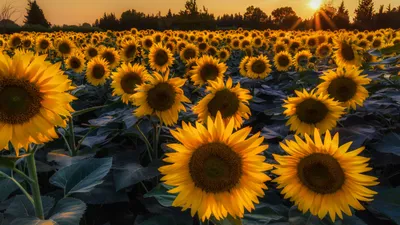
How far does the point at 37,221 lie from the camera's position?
1769mm

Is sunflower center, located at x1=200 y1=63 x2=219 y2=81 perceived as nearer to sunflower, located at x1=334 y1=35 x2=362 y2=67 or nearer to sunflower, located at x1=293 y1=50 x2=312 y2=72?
sunflower, located at x1=334 y1=35 x2=362 y2=67

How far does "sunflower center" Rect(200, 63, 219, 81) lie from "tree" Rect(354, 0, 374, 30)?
40.0 metres

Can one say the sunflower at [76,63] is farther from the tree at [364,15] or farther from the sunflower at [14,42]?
the tree at [364,15]

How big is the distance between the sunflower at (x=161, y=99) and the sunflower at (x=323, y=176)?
1.32 m

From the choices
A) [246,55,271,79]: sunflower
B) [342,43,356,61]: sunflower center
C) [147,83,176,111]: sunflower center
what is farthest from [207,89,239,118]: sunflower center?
[246,55,271,79]: sunflower

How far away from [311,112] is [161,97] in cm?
124

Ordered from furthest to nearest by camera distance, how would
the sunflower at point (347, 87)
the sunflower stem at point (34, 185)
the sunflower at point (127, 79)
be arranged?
the sunflower at point (127, 79), the sunflower at point (347, 87), the sunflower stem at point (34, 185)

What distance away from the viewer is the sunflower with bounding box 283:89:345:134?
3.09 m

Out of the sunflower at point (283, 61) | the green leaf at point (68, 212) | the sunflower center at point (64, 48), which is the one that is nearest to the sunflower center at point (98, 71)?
the sunflower center at point (64, 48)

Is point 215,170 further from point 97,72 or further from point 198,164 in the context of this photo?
point 97,72

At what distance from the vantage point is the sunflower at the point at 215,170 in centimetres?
177

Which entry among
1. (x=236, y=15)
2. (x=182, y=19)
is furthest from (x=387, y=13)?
→ (x=182, y=19)

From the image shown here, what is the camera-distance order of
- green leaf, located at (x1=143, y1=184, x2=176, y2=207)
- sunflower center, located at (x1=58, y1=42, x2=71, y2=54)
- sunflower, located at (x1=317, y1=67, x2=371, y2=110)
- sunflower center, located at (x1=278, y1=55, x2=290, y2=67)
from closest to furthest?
green leaf, located at (x1=143, y1=184, x2=176, y2=207)
sunflower, located at (x1=317, y1=67, x2=371, y2=110)
sunflower center, located at (x1=278, y1=55, x2=290, y2=67)
sunflower center, located at (x1=58, y1=42, x2=71, y2=54)

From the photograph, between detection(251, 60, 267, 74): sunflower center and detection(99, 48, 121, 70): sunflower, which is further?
detection(99, 48, 121, 70): sunflower
